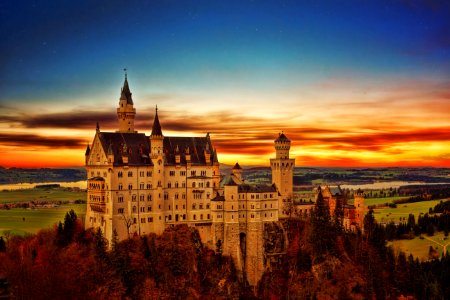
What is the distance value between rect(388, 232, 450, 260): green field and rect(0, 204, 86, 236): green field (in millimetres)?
81859

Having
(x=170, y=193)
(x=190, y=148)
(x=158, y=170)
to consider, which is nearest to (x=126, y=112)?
(x=190, y=148)

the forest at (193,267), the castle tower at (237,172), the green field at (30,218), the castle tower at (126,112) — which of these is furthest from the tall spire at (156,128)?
the green field at (30,218)

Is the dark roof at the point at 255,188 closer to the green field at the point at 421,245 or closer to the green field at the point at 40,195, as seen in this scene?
the green field at the point at 421,245

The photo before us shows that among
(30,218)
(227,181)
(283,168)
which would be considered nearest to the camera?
(227,181)

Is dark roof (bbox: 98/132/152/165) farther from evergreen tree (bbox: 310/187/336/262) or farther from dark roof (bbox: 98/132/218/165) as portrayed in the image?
evergreen tree (bbox: 310/187/336/262)

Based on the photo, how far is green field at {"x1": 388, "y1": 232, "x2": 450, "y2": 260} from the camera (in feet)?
428

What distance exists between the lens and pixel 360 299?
296 ft

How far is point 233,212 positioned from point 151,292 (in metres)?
21.4

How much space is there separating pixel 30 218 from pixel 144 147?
1961 inches

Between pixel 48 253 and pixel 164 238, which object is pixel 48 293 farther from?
pixel 164 238

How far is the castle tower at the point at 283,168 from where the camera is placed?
110750 mm

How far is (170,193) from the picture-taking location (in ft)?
302

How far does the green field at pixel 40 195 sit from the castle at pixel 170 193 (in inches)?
2580

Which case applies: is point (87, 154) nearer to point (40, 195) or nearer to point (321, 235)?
point (321, 235)
